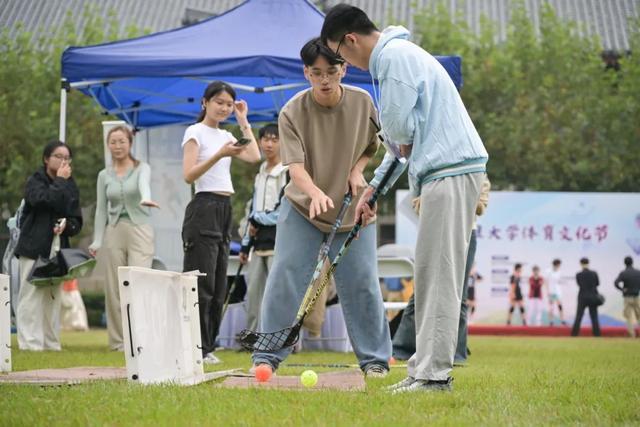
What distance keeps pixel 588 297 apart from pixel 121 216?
1054cm

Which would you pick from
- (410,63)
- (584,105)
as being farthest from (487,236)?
(410,63)

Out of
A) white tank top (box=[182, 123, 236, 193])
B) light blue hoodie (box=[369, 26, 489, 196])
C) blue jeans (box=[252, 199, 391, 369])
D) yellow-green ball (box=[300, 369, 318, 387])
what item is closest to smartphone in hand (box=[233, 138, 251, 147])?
white tank top (box=[182, 123, 236, 193])

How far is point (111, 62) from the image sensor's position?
430 inches

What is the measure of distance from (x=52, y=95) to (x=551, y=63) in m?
11.2

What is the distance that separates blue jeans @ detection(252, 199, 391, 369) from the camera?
6.67m

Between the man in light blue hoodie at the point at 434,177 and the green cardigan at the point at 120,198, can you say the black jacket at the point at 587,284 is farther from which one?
the man in light blue hoodie at the point at 434,177

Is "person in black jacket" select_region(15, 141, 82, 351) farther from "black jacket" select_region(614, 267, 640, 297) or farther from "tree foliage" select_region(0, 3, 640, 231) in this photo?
"tree foliage" select_region(0, 3, 640, 231)

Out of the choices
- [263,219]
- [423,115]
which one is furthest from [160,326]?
[263,219]

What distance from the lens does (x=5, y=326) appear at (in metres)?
7.53

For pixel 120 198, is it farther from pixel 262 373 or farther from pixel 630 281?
pixel 630 281

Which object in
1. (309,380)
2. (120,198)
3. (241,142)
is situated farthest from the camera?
(120,198)

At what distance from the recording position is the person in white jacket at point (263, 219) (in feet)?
35.6

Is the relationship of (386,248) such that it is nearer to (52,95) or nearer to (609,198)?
(609,198)

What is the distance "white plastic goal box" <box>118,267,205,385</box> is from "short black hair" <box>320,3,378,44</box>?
1.55 meters
